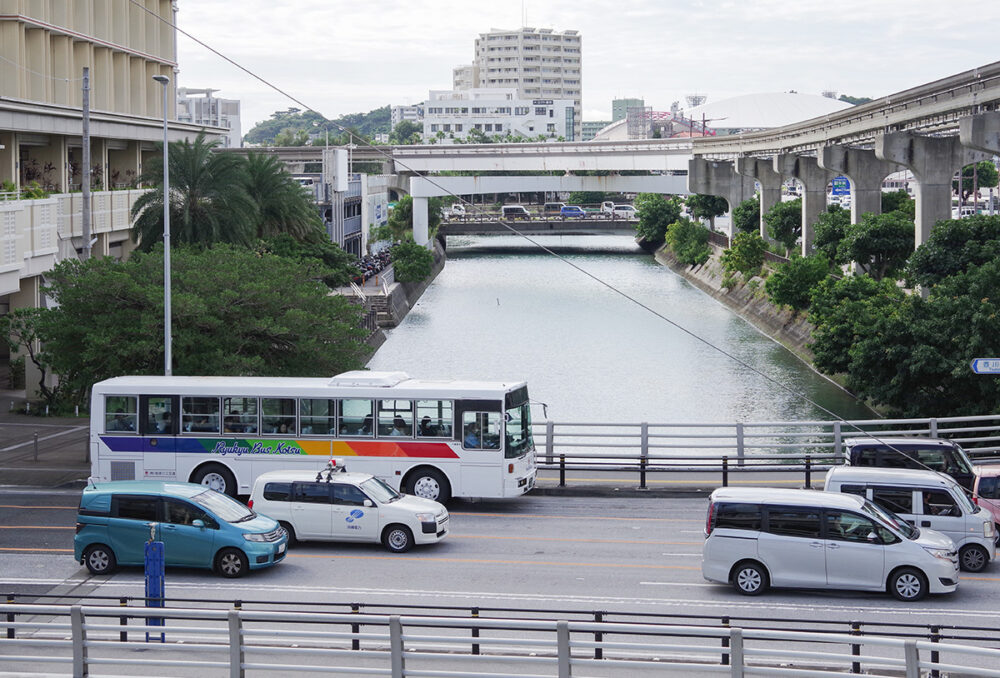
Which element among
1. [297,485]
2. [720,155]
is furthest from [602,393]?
[720,155]

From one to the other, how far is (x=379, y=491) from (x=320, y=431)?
3699mm

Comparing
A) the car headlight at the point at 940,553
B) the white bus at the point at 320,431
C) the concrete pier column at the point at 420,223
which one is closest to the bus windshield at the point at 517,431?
the white bus at the point at 320,431

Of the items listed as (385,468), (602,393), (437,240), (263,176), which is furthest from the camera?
(437,240)

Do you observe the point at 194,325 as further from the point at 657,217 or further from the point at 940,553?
the point at 657,217

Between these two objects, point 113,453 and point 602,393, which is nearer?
point 113,453

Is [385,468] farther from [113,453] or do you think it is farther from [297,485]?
[113,453]

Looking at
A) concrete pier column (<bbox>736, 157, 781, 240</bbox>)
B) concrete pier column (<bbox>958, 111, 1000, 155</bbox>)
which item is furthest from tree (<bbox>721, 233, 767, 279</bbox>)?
concrete pier column (<bbox>958, 111, 1000, 155</bbox>)

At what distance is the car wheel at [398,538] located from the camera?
21422 millimetres

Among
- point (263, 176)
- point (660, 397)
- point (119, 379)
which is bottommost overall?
point (660, 397)

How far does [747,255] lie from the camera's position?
84.4m

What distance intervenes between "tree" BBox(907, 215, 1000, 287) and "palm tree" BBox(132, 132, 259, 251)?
2613 cm

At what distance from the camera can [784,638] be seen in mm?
12961

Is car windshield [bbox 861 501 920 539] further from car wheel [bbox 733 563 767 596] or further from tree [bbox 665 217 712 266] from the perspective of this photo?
tree [bbox 665 217 712 266]

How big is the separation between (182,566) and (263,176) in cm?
4172
